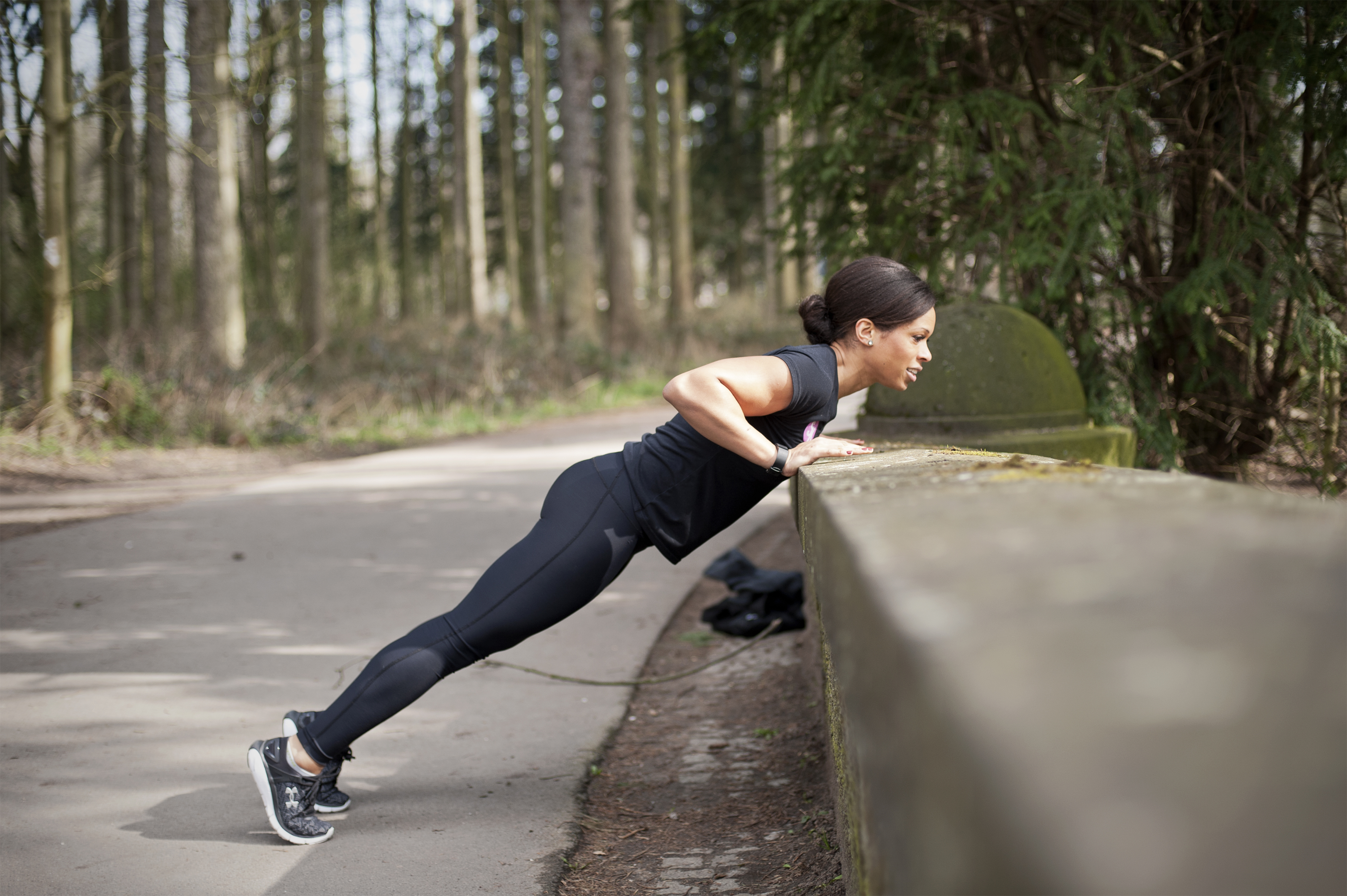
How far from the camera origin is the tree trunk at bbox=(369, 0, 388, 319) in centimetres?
2725

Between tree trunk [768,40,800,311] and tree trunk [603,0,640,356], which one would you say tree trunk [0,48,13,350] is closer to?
tree trunk [603,0,640,356]

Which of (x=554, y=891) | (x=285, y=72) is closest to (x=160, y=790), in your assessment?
(x=554, y=891)

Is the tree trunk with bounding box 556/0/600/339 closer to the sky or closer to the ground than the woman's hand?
closer to the sky

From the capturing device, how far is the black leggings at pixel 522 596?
2.90 m

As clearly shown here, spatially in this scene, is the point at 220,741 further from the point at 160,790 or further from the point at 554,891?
the point at 554,891

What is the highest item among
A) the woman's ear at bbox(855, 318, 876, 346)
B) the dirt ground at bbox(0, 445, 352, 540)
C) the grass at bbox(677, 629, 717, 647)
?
the woman's ear at bbox(855, 318, 876, 346)

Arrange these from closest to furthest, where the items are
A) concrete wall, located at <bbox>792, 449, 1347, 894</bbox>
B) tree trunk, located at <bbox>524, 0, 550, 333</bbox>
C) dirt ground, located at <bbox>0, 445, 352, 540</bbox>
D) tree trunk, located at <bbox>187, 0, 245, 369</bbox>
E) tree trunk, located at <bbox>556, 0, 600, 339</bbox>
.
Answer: concrete wall, located at <bbox>792, 449, 1347, 894</bbox>, dirt ground, located at <bbox>0, 445, 352, 540</bbox>, tree trunk, located at <bbox>187, 0, 245, 369</bbox>, tree trunk, located at <bbox>556, 0, 600, 339</bbox>, tree trunk, located at <bbox>524, 0, 550, 333</bbox>

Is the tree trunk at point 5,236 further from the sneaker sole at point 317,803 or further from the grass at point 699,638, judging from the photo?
the sneaker sole at point 317,803

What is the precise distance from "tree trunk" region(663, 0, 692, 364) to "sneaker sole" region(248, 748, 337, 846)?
1807cm

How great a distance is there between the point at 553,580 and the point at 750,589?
102 inches

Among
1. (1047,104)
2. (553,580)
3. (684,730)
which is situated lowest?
(684,730)

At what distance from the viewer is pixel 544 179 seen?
24156 millimetres

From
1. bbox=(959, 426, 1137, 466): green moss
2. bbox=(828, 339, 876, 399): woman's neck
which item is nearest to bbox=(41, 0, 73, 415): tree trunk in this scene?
bbox=(959, 426, 1137, 466): green moss

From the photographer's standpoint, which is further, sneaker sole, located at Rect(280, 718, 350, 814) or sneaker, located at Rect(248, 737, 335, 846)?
sneaker sole, located at Rect(280, 718, 350, 814)
